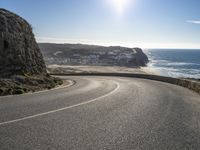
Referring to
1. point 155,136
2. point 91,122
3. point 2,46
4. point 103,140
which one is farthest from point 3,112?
point 2,46

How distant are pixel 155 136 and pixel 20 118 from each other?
3.74m

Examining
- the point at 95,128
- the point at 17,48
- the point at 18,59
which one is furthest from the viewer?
the point at 17,48

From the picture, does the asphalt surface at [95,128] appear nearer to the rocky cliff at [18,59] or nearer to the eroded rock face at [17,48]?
the rocky cliff at [18,59]

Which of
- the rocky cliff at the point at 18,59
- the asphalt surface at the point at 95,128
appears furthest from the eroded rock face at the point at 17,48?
the asphalt surface at the point at 95,128

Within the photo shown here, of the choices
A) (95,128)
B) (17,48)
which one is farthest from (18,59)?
(95,128)

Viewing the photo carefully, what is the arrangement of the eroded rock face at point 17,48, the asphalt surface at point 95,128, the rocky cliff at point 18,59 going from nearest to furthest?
1. the asphalt surface at point 95,128
2. the rocky cliff at point 18,59
3. the eroded rock face at point 17,48

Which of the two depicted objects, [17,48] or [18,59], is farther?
[17,48]

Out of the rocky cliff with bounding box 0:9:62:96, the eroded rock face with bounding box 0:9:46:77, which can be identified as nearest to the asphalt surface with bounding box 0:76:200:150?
the rocky cliff with bounding box 0:9:62:96

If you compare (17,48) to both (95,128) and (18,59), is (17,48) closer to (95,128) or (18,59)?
(18,59)

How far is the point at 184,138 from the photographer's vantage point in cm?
717

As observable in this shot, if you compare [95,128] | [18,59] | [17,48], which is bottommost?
[18,59]

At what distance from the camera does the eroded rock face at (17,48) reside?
22737 mm

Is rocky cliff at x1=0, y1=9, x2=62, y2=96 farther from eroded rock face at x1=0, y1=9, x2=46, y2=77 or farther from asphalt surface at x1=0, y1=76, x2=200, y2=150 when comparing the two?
asphalt surface at x1=0, y1=76, x2=200, y2=150

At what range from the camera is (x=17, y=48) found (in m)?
24.8
